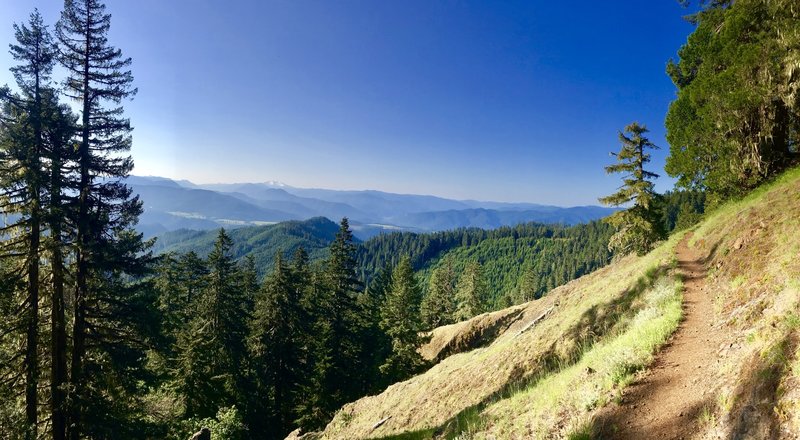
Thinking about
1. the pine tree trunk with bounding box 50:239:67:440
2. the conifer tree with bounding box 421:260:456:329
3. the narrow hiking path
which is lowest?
the conifer tree with bounding box 421:260:456:329

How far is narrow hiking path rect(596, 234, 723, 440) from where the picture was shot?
17.9 ft

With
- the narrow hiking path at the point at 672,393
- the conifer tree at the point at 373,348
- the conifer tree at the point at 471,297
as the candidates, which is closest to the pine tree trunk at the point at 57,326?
the narrow hiking path at the point at 672,393

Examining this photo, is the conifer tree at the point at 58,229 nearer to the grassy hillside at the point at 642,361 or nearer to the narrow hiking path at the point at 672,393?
the grassy hillside at the point at 642,361

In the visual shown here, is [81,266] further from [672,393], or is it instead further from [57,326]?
[672,393]

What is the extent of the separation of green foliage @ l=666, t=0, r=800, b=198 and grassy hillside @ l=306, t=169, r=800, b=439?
2.59 m

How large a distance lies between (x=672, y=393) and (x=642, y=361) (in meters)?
1.43

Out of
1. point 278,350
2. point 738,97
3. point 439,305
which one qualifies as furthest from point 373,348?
point 738,97

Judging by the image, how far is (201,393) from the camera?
27.1 m

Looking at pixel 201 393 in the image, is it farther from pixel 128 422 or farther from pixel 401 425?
pixel 401 425

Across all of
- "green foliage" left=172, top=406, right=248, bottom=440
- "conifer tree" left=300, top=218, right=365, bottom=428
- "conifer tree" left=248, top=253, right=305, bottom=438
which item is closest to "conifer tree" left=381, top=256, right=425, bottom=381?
"conifer tree" left=300, top=218, right=365, bottom=428

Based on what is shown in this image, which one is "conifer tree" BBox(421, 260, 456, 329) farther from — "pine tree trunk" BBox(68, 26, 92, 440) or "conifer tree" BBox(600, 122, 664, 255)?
"pine tree trunk" BBox(68, 26, 92, 440)

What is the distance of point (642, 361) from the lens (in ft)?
24.8

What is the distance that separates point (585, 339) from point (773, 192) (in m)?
9.18

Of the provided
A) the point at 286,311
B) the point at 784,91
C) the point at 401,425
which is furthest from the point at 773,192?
the point at 286,311
